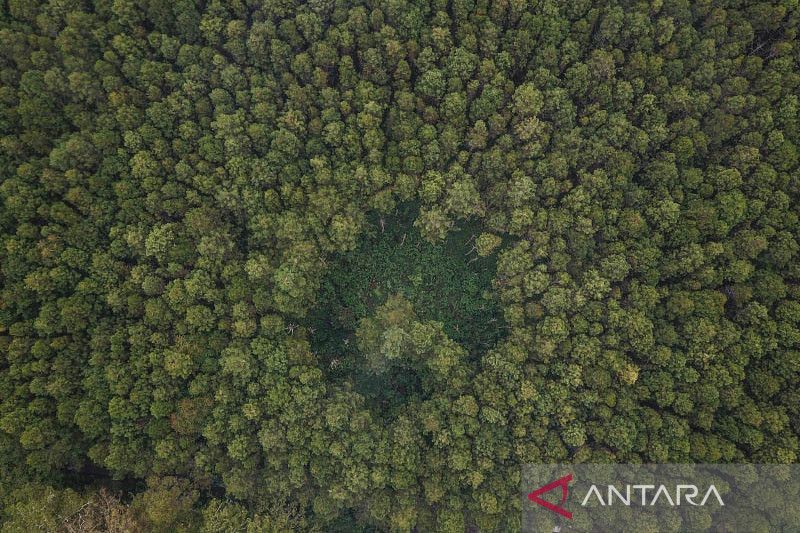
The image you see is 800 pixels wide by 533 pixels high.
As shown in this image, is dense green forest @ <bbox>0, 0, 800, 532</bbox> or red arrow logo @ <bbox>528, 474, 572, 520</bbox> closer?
red arrow logo @ <bbox>528, 474, 572, 520</bbox>

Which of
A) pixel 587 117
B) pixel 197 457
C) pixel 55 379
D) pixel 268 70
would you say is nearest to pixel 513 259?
pixel 587 117

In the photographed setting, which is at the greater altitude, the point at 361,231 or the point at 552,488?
the point at 361,231

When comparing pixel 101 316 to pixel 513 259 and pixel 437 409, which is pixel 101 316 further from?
pixel 513 259

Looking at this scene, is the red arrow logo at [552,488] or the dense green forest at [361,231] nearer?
the red arrow logo at [552,488]

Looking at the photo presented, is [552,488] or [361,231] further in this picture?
[361,231]
